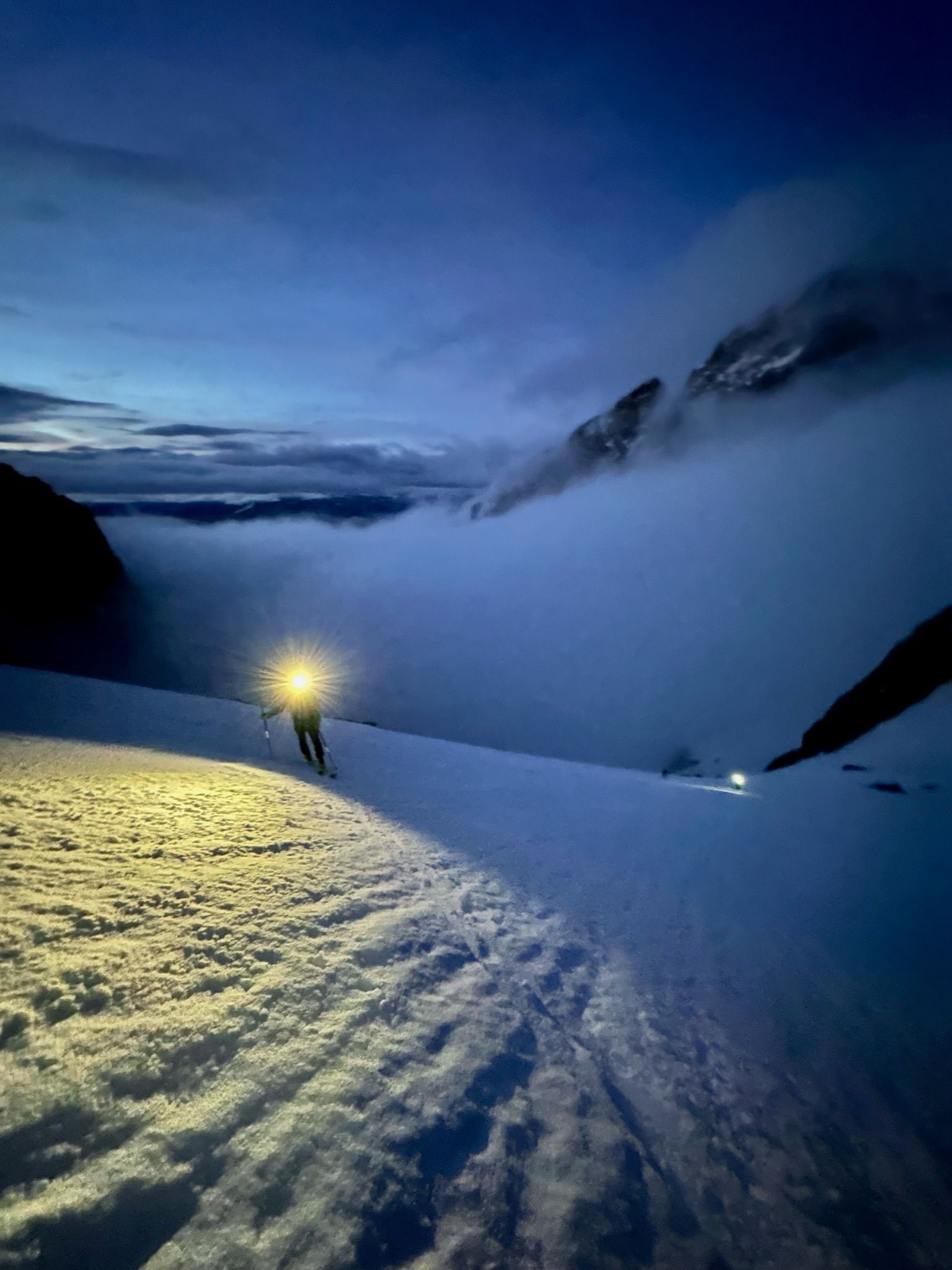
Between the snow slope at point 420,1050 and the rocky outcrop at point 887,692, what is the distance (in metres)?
23.0

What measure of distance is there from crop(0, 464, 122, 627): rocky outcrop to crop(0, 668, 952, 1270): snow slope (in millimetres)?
44839

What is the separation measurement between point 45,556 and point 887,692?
6311 centimetres

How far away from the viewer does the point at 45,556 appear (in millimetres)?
44000

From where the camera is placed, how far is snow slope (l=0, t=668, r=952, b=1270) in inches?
101

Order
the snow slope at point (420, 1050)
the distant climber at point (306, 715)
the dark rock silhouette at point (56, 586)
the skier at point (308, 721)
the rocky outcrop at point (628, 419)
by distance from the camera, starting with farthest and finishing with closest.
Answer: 1. the rocky outcrop at point (628, 419)
2. the dark rock silhouette at point (56, 586)
3. the skier at point (308, 721)
4. the distant climber at point (306, 715)
5. the snow slope at point (420, 1050)

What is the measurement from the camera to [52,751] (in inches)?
308

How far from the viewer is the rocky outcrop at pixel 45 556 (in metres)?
40.2

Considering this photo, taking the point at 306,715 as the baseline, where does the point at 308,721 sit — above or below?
below

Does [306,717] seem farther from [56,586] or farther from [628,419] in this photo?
[628,419]

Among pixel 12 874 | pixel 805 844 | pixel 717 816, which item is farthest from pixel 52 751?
pixel 805 844

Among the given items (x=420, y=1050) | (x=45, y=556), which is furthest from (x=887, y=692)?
(x=45, y=556)

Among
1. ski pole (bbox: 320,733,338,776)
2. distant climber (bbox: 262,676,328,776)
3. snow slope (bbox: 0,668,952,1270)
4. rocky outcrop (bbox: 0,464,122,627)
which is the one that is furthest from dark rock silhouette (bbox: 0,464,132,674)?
snow slope (bbox: 0,668,952,1270)

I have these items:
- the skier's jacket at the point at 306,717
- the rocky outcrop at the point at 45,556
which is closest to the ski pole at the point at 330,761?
the skier's jacket at the point at 306,717

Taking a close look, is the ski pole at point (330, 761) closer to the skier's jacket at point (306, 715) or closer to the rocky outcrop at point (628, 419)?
the skier's jacket at point (306, 715)
